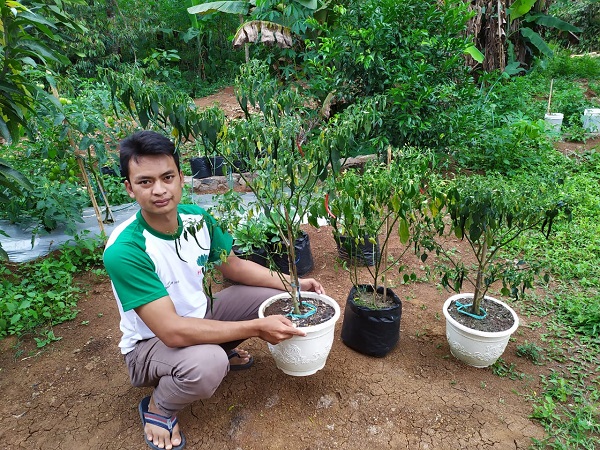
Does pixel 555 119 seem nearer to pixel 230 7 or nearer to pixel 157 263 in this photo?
pixel 230 7

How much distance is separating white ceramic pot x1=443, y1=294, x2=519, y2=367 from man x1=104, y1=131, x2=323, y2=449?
0.89 m

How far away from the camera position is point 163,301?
1663 millimetres

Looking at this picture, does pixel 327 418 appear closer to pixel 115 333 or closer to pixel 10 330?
pixel 115 333

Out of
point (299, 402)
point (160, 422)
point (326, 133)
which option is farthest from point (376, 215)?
point (160, 422)

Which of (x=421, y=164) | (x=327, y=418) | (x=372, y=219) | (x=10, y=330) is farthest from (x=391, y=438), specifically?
(x=10, y=330)

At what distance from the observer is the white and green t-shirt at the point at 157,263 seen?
165 cm

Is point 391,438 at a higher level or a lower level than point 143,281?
lower

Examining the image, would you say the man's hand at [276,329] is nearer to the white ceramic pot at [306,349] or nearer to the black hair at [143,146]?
the white ceramic pot at [306,349]

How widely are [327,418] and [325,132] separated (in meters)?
1.30

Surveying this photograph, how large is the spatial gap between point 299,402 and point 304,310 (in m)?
0.45

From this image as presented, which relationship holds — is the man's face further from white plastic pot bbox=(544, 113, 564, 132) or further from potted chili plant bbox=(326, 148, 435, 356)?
white plastic pot bbox=(544, 113, 564, 132)

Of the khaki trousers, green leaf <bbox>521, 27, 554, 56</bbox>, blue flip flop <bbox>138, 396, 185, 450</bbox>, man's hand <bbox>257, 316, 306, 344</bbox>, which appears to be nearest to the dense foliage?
man's hand <bbox>257, 316, 306, 344</bbox>

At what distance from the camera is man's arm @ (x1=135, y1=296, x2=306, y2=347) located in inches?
65.2

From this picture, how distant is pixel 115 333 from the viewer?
267 centimetres
